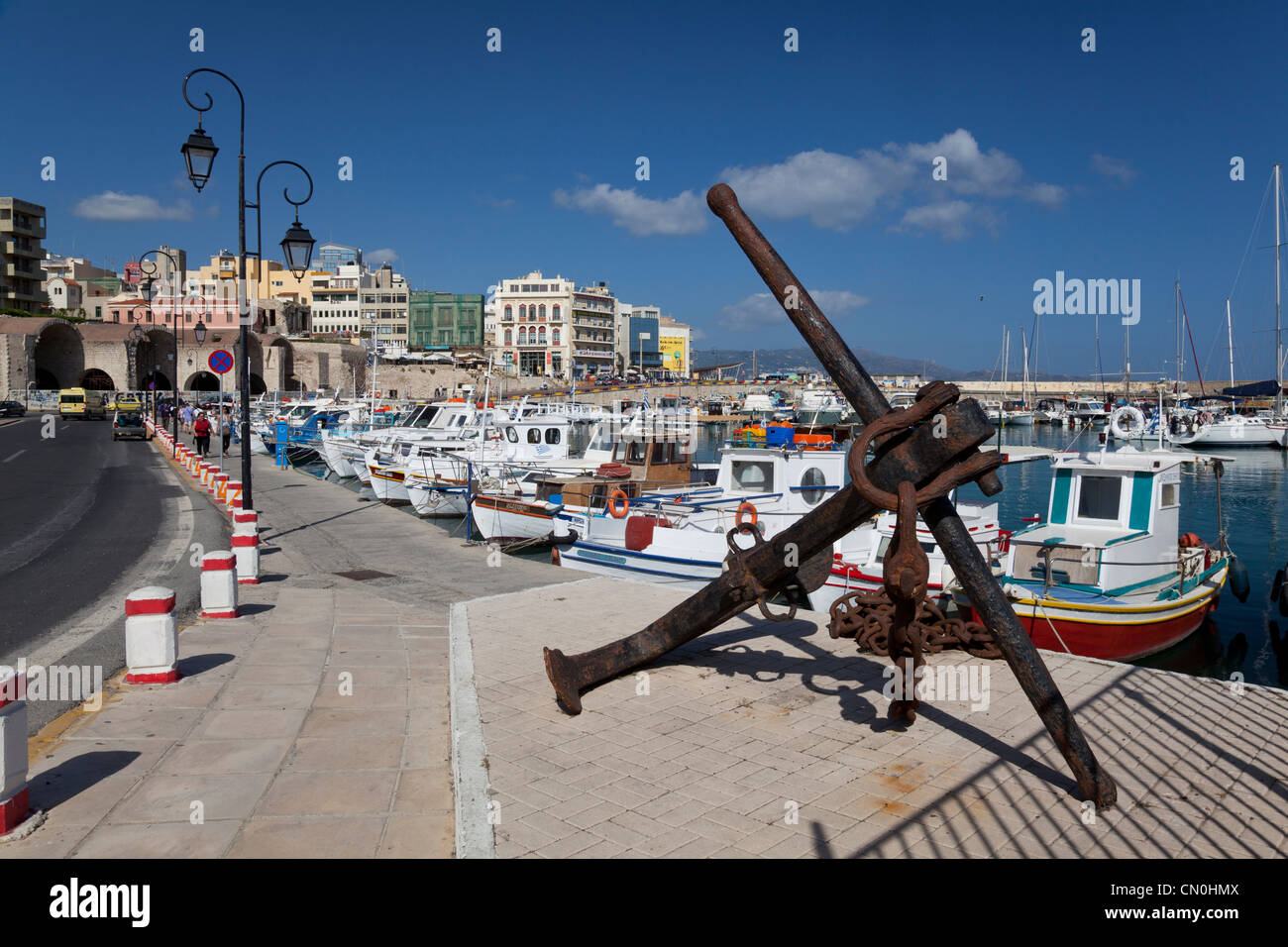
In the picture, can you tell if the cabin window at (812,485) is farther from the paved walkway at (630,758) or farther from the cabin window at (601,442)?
the cabin window at (601,442)

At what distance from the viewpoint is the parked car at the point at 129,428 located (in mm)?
44125

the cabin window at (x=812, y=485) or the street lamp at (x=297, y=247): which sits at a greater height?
the street lamp at (x=297, y=247)

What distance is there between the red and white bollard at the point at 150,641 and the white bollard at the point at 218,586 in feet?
7.07

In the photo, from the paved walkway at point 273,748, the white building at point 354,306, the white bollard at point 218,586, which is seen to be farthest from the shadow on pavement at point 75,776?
the white building at point 354,306

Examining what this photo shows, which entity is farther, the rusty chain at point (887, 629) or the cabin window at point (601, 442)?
the cabin window at point (601, 442)

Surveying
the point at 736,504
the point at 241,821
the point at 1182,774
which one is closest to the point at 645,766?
the point at 241,821

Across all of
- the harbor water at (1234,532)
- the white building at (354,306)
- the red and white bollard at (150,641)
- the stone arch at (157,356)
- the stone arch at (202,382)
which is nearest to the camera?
the red and white bollard at (150,641)

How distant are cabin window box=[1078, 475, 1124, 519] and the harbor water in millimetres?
978

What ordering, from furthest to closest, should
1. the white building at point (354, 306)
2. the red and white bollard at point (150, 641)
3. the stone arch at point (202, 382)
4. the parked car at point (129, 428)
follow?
the white building at point (354, 306)
the stone arch at point (202, 382)
the parked car at point (129, 428)
the red and white bollard at point (150, 641)

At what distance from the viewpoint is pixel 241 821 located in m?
4.50

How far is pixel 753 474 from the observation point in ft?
55.3
